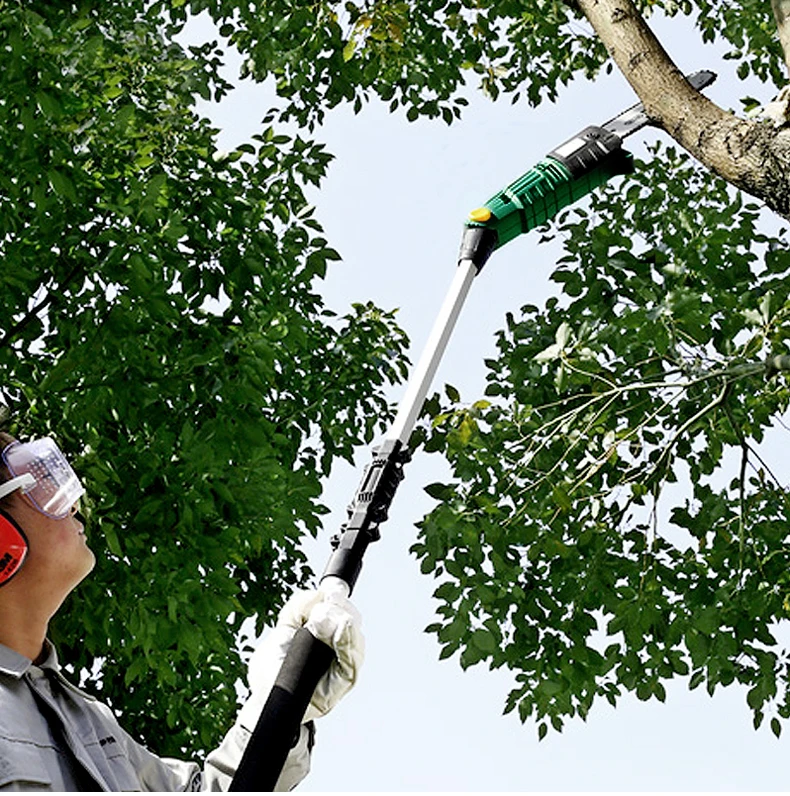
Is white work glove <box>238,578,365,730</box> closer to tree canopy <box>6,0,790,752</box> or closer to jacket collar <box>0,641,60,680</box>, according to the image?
jacket collar <box>0,641,60,680</box>

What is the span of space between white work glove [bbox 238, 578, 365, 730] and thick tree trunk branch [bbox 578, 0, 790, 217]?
9.53ft

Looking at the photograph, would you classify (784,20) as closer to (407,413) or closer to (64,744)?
(407,413)

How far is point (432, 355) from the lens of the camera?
8.87 ft

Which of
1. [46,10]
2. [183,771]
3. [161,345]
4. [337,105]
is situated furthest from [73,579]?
[337,105]

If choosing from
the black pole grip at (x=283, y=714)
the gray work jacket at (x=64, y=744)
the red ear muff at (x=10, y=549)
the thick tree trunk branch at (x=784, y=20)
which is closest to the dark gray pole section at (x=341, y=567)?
the black pole grip at (x=283, y=714)

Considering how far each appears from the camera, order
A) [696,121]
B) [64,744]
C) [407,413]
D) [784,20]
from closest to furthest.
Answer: [64,744] < [407,413] < [784,20] < [696,121]

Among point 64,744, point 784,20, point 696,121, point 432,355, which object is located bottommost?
point 64,744

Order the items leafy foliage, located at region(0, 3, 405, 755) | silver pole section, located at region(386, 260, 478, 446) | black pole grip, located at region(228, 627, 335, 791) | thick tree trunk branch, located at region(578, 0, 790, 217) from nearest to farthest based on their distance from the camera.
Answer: black pole grip, located at region(228, 627, 335, 791), silver pole section, located at region(386, 260, 478, 446), thick tree trunk branch, located at region(578, 0, 790, 217), leafy foliage, located at region(0, 3, 405, 755)

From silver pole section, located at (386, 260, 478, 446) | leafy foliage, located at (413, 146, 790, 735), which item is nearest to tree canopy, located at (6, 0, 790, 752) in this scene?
leafy foliage, located at (413, 146, 790, 735)

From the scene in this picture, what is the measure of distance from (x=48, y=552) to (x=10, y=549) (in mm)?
77

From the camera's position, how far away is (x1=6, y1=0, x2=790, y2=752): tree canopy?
5.97m

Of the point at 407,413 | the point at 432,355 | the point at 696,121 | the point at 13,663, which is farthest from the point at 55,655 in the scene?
the point at 696,121

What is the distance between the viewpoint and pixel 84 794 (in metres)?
1.97

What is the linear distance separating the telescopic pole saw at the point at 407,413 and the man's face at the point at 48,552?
0.45 metres
